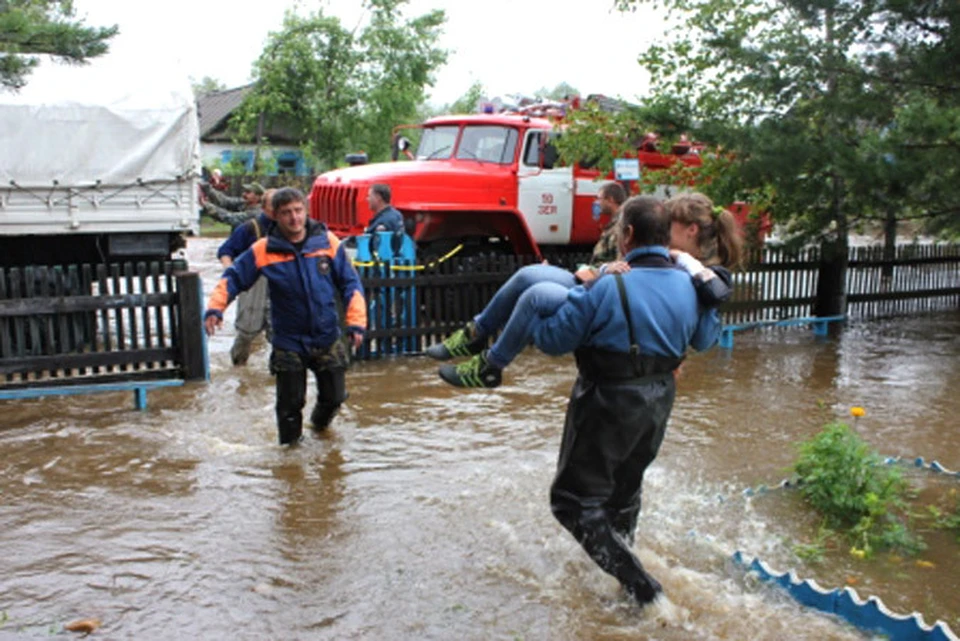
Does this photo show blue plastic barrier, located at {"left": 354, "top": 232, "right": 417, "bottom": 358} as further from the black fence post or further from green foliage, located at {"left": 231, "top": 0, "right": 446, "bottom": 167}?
green foliage, located at {"left": 231, "top": 0, "right": 446, "bottom": 167}

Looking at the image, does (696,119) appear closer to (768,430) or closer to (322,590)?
(768,430)

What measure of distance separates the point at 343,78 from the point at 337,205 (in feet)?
77.2

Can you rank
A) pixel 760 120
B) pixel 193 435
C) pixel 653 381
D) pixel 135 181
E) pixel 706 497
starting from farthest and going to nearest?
pixel 135 181, pixel 760 120, pixel 193 435, pixel 706 497, pixel 653 381

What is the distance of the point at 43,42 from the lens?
6.15m

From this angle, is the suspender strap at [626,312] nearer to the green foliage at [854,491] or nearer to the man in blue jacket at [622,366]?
the man in blue jacket at [622,366]

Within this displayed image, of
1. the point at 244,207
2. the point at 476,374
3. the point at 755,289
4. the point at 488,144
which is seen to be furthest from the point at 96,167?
the point at 476,374

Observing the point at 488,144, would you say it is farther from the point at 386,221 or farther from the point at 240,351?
the point at 240,351

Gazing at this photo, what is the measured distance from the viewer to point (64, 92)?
10883mm

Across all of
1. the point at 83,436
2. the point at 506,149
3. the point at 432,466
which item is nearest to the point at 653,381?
the point at 432,466

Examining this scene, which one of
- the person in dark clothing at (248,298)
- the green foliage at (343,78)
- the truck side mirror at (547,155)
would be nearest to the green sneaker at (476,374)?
the person in dark clothing at (248,298)

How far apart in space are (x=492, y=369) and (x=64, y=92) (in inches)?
352

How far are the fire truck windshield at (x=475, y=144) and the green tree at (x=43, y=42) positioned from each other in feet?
21.4

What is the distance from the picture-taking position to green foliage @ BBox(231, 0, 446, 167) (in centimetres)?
3306

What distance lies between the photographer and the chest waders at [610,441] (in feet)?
12.6
